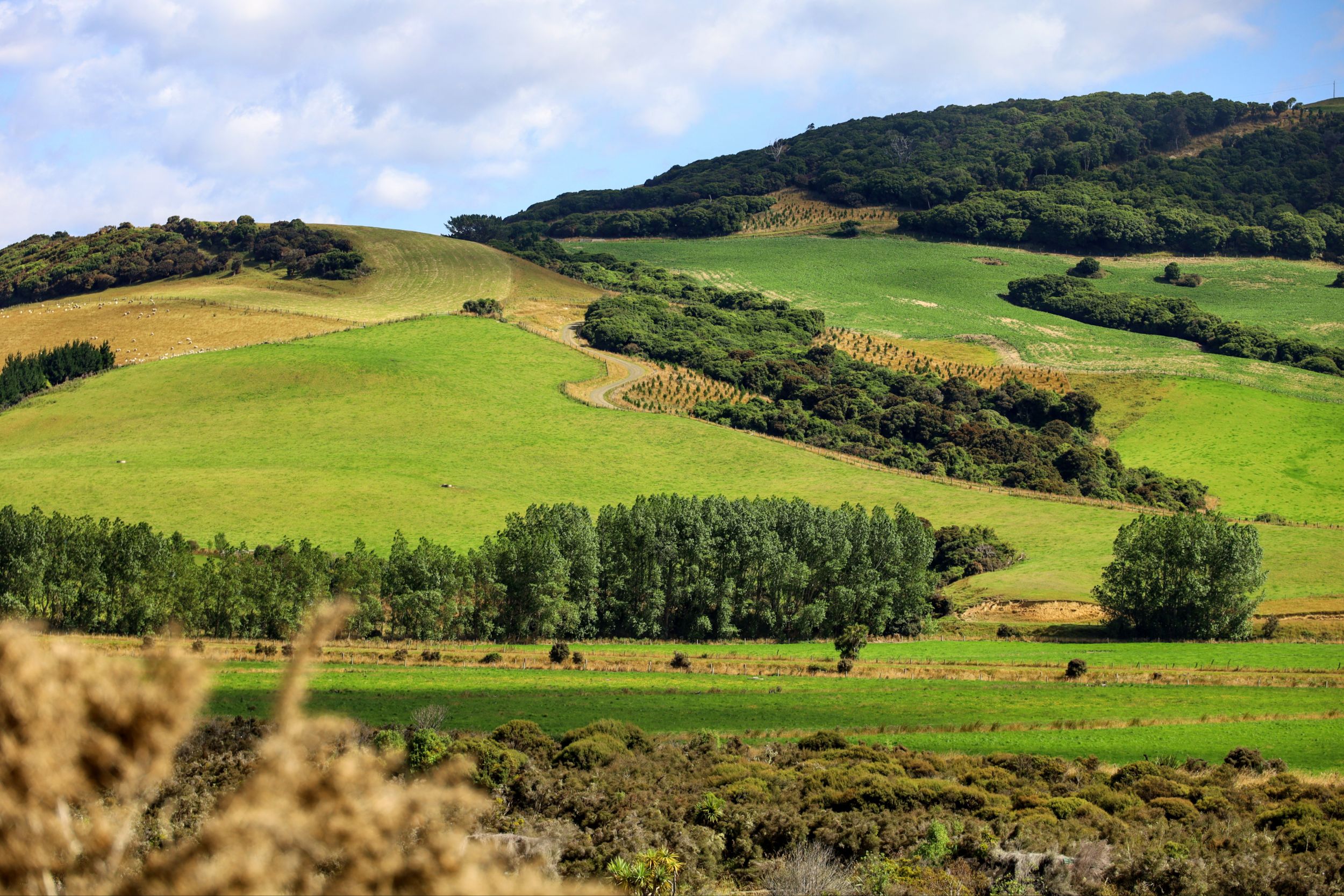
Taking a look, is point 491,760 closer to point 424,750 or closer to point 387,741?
point 424,750

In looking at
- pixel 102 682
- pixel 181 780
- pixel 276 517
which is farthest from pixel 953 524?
pixel 102 682

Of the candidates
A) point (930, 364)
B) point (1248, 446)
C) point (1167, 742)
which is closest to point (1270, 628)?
point (1167, 742)

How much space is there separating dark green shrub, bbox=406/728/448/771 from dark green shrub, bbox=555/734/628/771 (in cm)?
436

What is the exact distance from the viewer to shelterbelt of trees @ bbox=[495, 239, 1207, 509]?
5167 inches

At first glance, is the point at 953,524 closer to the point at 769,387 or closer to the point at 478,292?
the point at 769,387

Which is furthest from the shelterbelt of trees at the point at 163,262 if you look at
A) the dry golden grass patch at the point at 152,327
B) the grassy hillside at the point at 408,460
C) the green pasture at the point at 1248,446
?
the green pasture at the point at 1248,446

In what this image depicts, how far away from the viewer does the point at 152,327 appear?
15400cm

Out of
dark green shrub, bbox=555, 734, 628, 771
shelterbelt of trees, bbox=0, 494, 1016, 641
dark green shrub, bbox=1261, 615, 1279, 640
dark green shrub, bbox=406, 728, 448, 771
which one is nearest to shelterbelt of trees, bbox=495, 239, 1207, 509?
shelterbelt of trees, bbox=0, 494, 1016, 641

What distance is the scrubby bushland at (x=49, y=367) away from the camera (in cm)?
13150

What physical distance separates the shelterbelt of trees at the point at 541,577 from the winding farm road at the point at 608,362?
48.2 m

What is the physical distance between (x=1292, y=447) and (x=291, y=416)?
124050mm

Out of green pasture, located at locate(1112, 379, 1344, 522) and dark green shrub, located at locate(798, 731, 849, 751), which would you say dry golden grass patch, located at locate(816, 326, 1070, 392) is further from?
dark green shrub, located at locate(798, 731, 849, 751)

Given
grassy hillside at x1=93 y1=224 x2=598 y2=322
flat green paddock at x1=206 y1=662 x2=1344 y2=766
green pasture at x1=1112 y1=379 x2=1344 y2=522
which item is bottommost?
flat green paddock at x1=206 y1=662 x2=1344 y2=766

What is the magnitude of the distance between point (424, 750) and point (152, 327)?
5373 inches
